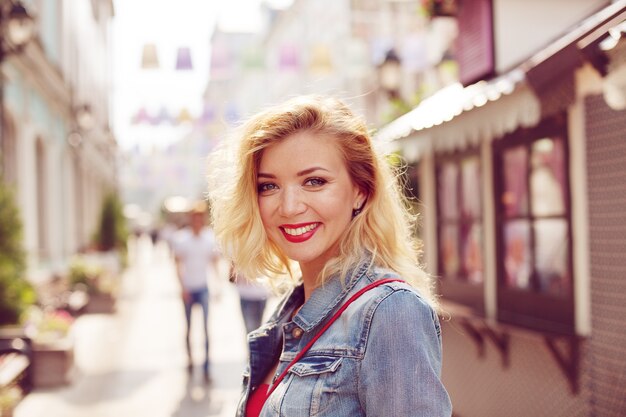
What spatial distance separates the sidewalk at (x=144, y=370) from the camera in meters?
6.86

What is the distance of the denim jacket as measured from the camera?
1468 millimetres

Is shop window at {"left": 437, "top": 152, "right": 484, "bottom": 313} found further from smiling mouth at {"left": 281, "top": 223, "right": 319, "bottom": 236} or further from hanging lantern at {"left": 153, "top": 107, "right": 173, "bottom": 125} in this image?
hanging lantern at {"left": 153, "top": 107, "right": 173, "bottom": 125}

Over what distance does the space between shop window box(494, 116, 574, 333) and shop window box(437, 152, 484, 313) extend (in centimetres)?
65

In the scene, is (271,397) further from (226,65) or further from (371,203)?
(226,65)

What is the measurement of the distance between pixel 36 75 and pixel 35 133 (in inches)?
44.6

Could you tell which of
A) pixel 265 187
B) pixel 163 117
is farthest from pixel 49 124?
pixel 265 187

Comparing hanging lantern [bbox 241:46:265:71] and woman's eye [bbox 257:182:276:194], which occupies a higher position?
hanging lantern [bbox 241:46:265:71]

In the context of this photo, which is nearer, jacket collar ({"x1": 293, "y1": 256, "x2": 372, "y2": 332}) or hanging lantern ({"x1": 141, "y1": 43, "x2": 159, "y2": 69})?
jacket collar ({"x1": 293, "y1": 256, "x2": 372, "y2": 332})

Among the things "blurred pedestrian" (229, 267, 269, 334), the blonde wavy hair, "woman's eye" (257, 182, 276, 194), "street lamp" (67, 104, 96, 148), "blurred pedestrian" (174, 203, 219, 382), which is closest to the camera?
the blonde wavy hair

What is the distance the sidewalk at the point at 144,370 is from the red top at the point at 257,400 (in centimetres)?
465

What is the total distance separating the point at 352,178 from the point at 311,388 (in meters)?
0.58

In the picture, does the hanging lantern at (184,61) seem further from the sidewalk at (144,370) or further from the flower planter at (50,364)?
the flower planter at (50,364)

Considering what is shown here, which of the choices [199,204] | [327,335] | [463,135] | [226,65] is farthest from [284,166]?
[226,65]

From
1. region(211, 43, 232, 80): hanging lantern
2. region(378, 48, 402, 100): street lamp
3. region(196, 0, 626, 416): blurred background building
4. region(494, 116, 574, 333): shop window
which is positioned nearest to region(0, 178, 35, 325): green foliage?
region(196, 0, 626, 416): blurred background building
